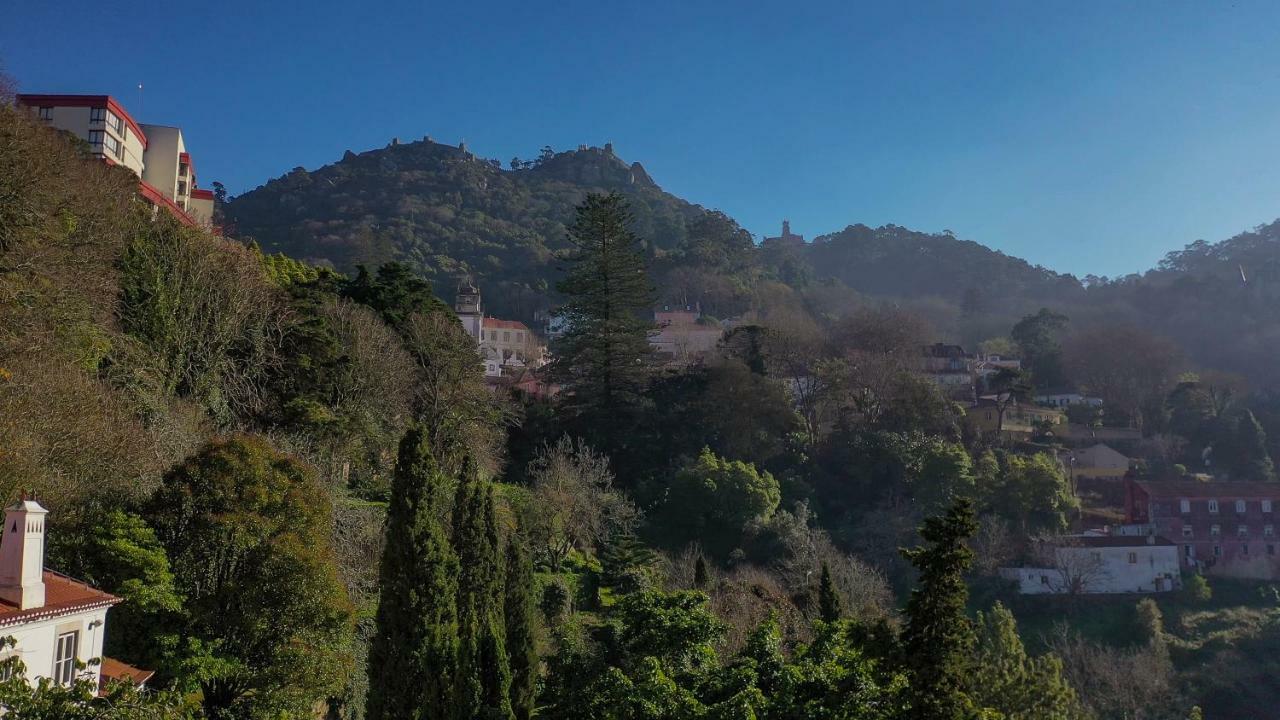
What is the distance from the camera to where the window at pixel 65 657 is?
36.3 ft

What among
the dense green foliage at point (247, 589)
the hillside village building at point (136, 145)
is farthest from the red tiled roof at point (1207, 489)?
the hillside village building at point (136, 145)

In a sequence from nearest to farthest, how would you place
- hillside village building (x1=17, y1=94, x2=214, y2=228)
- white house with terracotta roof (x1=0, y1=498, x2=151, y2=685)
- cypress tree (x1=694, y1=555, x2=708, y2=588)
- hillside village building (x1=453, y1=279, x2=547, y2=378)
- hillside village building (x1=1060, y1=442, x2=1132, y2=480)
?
white house with terracotta roof (x1=0, y1=498, x2=151, y2=685) < cypress tree (x1=694, y1=555, x2=708, y2=588) < hillside village building (x1=17, y1=94, x2=214, y2=228) < hillside village building (x1=1060, y1=442, x2=1132, y2=480) < hillside village building (x1=453, y1=279, x2=547, y2=378)

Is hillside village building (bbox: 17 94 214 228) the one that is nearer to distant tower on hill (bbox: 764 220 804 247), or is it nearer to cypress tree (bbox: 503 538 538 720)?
cypress tree (bbox: 503 538 538 720)

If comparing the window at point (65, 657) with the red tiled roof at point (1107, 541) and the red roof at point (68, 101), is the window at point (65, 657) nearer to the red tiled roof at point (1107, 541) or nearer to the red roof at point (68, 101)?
the red roof at point (68, 101)

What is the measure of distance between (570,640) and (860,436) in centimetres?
2226

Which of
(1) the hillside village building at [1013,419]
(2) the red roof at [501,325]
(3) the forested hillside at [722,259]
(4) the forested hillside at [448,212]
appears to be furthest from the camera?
(4) the forested hillside at [448,212]

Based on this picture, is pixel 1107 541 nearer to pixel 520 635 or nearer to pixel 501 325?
pixel 520 635

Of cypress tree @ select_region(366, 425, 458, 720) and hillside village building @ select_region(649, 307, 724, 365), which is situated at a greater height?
hillside village building @ select_region(649, 307, 724, 365)

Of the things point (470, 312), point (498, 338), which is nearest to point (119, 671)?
point (470, 312)

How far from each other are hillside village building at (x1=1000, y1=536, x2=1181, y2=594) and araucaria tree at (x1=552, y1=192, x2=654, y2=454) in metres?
15.0

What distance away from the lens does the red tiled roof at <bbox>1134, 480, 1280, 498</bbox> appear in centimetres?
3966

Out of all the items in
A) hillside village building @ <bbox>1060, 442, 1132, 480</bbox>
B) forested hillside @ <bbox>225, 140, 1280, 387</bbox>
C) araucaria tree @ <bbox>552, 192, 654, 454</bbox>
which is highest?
forested hillside @ <bbox>225, 140, 1280, 387</bbox>

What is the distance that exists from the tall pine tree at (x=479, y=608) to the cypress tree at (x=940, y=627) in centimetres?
873

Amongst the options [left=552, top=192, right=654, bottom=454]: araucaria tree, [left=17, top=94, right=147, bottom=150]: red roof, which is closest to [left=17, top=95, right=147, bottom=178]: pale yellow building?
[left=17, top=94, right=147, bottom=150]: red roof
